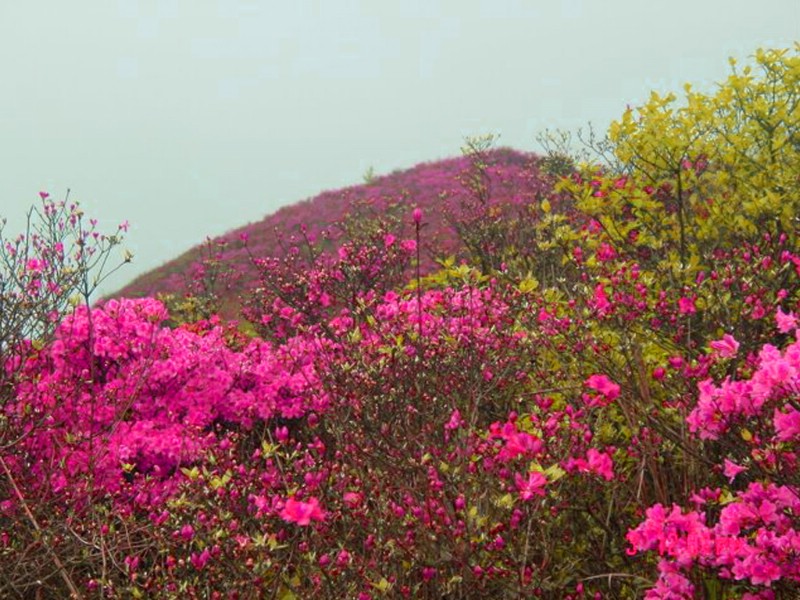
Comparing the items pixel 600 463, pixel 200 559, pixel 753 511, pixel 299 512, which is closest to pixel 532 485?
pixel 600 463

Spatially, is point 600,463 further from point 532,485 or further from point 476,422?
point 476,422

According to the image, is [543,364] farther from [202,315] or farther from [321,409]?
[202,315]

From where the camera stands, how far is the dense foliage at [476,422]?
3.57 m

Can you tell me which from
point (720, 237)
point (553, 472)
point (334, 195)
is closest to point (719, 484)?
point (553, 472)

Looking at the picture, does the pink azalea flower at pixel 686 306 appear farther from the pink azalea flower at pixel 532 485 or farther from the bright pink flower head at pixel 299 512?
the bright pink flower head at pixel 299 512

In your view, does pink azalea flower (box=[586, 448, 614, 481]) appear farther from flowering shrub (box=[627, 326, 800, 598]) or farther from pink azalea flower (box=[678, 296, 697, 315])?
pink azalea flower (box=[678, 296, 697, 315])

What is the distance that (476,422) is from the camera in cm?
541

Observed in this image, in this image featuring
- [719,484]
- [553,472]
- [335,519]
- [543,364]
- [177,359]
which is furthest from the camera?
[177,359]

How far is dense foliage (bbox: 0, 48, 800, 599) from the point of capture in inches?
141

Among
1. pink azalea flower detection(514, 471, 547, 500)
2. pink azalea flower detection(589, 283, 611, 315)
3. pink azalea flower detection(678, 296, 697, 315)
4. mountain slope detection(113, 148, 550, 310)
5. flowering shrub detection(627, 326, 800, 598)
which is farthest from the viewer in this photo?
mountain slope detection(113, 148, 550, 310)

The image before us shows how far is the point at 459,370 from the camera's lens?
492cm

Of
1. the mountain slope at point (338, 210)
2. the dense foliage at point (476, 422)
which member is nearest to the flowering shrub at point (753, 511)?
the dense foliage at point (476, 422)

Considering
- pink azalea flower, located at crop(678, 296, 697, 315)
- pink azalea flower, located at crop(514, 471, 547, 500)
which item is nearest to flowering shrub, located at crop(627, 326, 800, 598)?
pink azalea flower, located at crop(514, 471, 547, 500)

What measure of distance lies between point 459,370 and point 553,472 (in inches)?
59.6
